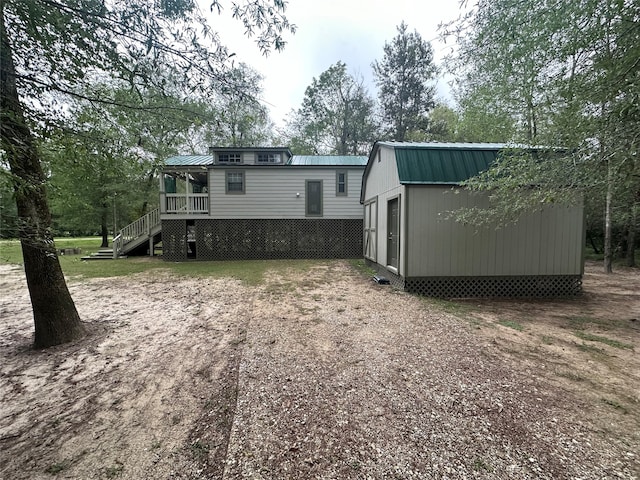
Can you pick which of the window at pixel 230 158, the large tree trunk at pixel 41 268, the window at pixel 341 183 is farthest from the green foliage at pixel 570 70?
the window at pixel 230 158

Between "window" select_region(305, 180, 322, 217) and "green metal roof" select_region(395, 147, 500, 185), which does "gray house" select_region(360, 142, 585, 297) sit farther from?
"window" select_region(305, 180, 322, 217)

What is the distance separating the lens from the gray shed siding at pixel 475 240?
19.9ft

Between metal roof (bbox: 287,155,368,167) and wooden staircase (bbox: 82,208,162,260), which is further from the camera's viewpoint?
wooden staircase (bbox: 82,208,162,260)

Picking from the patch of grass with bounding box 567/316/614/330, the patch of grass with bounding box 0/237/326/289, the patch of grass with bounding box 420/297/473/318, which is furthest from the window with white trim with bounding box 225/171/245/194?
the patch of grass with bounding box 567/316/614/330

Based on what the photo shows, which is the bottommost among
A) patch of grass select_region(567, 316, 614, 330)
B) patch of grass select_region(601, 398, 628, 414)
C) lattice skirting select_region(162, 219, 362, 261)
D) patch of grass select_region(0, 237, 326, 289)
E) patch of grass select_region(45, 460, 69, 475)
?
patch of grass select_region(45, 460, 69, 475)

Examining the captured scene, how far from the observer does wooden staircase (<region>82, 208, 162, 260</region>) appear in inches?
521

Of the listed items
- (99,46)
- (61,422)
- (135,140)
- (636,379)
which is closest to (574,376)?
(636,379)

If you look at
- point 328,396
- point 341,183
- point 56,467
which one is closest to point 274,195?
point 341,183

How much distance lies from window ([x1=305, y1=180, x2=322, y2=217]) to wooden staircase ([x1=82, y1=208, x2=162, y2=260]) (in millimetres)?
7029

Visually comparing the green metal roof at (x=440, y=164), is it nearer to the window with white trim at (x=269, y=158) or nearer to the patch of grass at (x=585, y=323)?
the patch of grass at (x=585, y=323)

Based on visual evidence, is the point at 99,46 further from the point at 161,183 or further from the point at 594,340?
the point at 161,183

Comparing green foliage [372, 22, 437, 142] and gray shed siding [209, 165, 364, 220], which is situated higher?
green foliage [372, 22, 437, 142]

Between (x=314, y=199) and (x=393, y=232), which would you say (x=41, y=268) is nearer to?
(x=393, y=232)

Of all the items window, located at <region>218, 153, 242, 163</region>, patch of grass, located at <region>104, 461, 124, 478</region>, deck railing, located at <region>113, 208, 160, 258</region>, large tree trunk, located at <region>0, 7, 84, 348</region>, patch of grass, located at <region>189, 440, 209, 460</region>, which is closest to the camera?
patch of grass, located at <region>104, 461, 124, 478</region>
